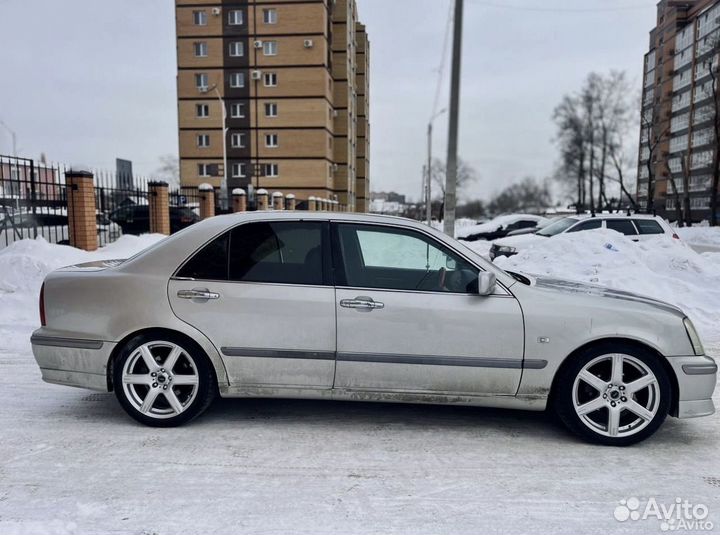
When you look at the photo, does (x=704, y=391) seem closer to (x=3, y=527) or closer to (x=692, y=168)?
(x=3, y=527)

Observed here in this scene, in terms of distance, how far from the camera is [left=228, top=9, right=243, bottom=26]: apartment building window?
4212 centimetres

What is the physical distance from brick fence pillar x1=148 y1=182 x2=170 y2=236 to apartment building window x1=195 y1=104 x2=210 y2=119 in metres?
31.7

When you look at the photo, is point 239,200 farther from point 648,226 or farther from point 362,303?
point 362,303

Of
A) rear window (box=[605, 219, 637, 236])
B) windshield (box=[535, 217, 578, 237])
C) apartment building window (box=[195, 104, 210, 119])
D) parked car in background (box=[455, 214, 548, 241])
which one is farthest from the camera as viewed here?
apartment building window (box=[195, 104, 210, 119])

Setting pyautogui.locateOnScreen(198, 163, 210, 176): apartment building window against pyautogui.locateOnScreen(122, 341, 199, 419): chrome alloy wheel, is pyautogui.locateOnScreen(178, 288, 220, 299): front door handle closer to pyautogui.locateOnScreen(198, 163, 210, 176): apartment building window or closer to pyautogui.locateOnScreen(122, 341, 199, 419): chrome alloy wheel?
pyautogui.locateOnScreen(122, 341, 199, 419): chrome alloy wheel

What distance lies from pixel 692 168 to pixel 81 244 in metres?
76.6

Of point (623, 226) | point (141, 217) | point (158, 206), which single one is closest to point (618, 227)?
point (623, 226)

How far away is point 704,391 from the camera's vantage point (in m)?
3.58

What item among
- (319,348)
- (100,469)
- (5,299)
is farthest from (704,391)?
(5,299)

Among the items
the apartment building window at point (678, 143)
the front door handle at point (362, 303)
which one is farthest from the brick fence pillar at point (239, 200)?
the apartment building window at point (678, 143)

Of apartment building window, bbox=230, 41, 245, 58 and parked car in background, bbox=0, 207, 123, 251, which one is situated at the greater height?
apartment building window, bbox=230, 41, 245, 58

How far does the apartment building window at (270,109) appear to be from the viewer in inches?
1698

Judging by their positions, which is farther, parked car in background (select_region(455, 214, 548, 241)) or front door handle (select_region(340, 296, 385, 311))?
parked car in background (select_region(455, 214, 548, 241))

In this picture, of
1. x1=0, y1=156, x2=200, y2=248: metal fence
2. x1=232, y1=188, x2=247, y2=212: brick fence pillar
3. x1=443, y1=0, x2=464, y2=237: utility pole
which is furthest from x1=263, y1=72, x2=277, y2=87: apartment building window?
x1=443, y1=0, x2=464, y2=237: utility pole
